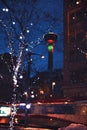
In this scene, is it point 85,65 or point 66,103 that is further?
point 85,65

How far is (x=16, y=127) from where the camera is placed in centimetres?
2112

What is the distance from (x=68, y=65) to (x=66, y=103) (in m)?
23.8

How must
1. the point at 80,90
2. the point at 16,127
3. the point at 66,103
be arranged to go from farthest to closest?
the point at 80,90 < the point at 66,103 < the point at 16,127

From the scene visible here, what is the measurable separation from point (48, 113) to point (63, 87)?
2183 centimetres

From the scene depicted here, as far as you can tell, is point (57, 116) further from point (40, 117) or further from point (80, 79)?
point (80, 79)

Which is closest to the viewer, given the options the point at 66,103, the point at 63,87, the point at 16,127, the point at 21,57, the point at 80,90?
the point at 16,127

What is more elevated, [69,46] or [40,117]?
[69,46]

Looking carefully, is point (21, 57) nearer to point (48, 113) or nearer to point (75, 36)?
point (48, 113)

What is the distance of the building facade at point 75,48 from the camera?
44.1 m

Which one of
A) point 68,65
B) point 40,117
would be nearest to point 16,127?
point 40,117

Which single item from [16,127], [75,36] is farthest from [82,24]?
[16,127]

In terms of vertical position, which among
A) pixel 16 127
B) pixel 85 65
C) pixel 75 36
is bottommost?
pixel 16 127

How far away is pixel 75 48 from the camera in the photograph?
46250 mm

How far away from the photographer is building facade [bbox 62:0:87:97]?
4412cm
